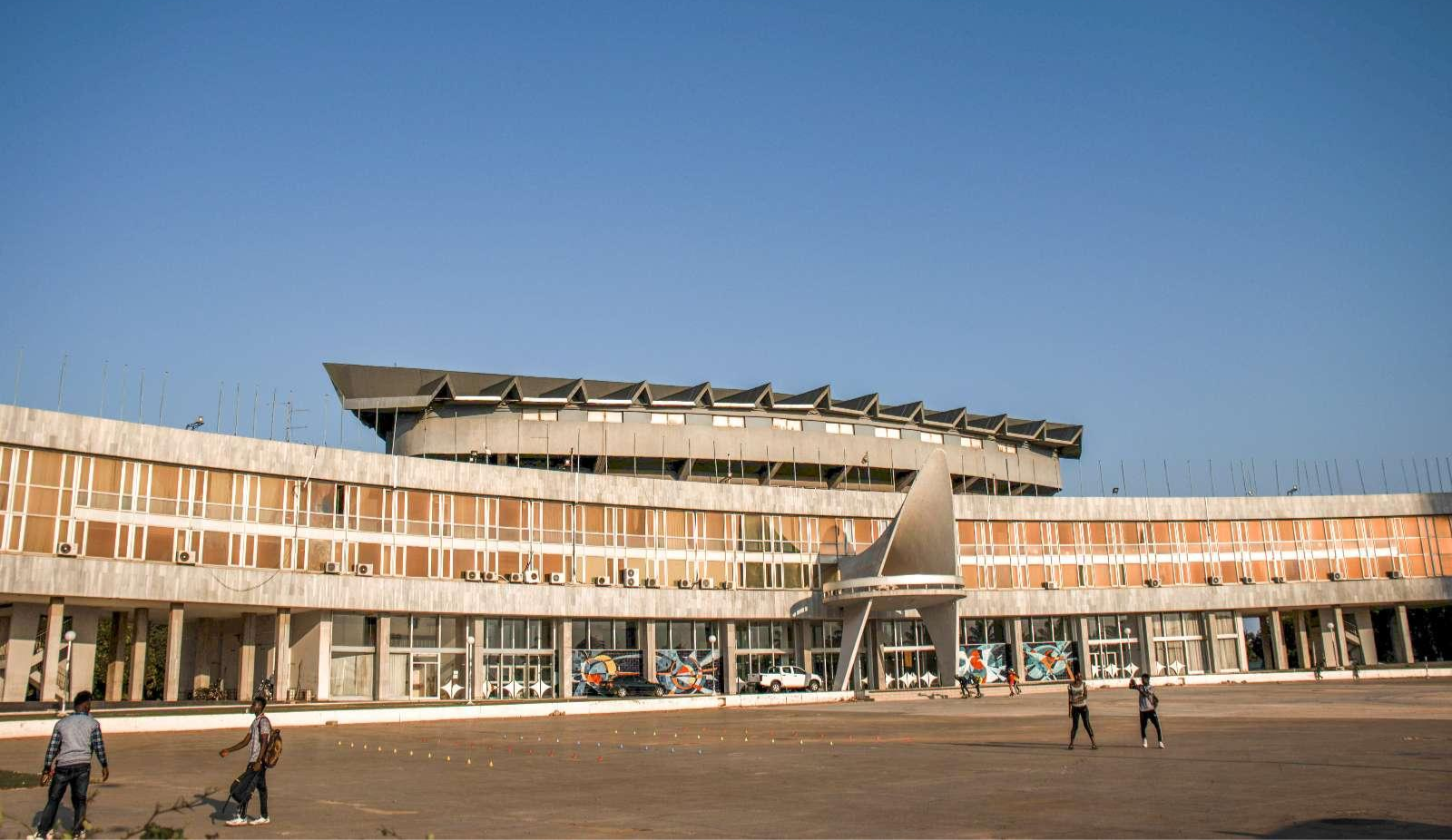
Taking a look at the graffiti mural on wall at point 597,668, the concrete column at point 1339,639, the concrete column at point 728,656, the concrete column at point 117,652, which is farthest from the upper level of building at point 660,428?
the concrete column at point 1339,639

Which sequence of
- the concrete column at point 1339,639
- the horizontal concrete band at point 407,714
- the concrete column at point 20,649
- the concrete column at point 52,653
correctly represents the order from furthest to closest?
the concrete column at point 1339,639
the concrete column at point 20,649
the concrete column at point 52,653
the horizontal concrete band at point 407,714

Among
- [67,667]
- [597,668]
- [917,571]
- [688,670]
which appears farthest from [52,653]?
[917,571]

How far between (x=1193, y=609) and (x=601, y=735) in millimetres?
49783

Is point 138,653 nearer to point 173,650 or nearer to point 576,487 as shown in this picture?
point 173,650

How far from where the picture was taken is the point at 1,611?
4384 cm

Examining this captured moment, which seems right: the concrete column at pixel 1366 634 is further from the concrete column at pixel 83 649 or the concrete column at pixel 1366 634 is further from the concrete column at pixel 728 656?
the concrete column at pixel 83 649

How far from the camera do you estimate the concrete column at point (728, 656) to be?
2383 inches

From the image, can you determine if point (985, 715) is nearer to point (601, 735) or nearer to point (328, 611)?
point (601, 735)

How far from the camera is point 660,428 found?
222ft

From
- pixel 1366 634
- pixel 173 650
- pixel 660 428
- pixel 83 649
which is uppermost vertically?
pixel 660 428

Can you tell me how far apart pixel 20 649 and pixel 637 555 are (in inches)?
1041

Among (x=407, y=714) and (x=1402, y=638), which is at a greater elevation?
(x=1402, y=638)

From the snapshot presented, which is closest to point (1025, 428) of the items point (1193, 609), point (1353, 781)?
point (1193, 609)

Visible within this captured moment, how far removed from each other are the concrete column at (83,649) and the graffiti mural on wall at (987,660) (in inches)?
1681
